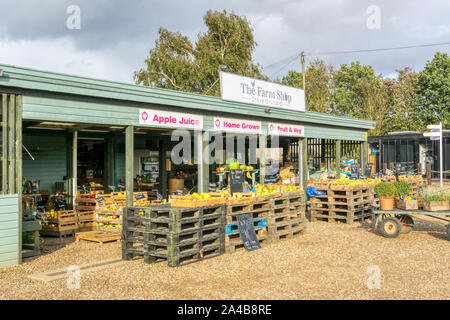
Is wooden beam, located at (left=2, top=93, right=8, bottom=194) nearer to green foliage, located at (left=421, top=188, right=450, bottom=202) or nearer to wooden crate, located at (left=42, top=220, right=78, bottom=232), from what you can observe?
wooden crate, located at (left=42, top=220, right=78, bottom=232)

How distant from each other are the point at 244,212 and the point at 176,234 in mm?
2035

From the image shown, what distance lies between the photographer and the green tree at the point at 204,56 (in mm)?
33875

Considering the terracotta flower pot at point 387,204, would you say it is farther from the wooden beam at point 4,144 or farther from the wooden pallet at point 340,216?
the wooden beam at point 4,144

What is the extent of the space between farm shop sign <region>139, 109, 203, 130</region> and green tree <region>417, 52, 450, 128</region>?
97.1 ft

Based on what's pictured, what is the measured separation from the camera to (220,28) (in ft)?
115

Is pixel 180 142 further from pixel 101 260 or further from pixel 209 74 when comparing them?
pixel 209 74

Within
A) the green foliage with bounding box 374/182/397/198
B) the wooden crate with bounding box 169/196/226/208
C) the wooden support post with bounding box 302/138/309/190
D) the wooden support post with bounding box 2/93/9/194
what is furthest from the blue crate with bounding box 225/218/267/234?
the wooden support post with bounding box 302/138/309/190

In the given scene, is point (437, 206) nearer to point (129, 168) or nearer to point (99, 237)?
point (129, 168)

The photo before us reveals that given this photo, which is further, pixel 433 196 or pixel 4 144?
pixel 433 196

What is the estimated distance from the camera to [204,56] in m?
34.6

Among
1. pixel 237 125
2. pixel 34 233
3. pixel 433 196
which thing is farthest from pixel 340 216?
pixel 34 233

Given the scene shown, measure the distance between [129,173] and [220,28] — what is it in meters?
28.0

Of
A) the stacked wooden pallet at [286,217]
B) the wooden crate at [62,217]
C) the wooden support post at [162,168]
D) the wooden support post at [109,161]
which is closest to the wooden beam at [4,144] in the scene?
the wooden crate at [62,217]

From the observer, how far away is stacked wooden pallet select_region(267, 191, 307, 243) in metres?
9.16
